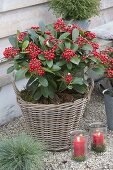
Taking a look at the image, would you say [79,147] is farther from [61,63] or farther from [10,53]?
[10,53]

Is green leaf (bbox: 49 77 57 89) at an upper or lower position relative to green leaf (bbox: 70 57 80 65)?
lower

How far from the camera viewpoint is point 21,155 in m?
2.71

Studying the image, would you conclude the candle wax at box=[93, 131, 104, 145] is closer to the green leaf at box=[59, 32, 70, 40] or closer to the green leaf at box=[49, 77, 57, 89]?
the green leaf at box=[49, 77, 57, 89]

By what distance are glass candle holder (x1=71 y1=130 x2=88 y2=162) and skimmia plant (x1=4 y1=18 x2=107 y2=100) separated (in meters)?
0.33

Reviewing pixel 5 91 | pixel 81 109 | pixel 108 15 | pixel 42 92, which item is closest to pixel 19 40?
pixel 42 92

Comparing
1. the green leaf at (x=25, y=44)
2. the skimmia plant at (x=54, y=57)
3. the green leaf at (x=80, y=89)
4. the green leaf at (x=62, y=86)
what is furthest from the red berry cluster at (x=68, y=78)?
the green leaf at (x=25, y=44)

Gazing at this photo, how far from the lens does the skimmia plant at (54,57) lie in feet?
9.10

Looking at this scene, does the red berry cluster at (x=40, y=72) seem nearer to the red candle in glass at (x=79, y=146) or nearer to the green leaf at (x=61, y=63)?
the green leaf at (x=61, y=63)

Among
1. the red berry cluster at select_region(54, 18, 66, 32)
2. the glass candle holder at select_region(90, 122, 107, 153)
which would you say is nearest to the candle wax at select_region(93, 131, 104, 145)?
the glass candle holder at select_region(90, 122, 107, 153)

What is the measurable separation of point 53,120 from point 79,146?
10.2 inches

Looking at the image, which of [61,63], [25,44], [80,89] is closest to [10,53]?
[25,44]

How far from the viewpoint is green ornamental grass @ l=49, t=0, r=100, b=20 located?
12.2 feet

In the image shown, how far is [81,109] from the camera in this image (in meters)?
3.02

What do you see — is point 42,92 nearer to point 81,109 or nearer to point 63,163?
point 81,109
